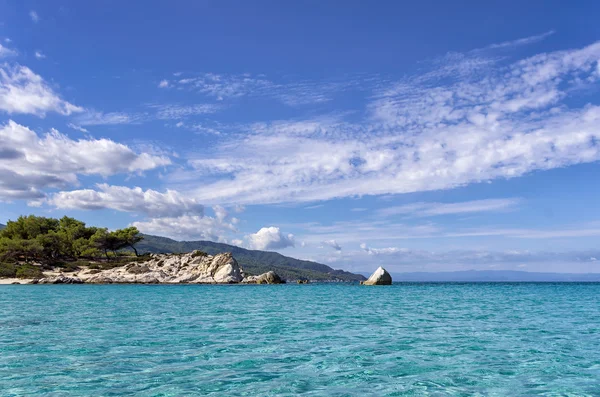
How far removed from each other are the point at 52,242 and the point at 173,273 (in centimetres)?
→ 3985

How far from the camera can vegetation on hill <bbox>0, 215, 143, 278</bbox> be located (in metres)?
124

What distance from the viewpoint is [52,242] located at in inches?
5276

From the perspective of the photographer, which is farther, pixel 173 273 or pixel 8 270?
pixel 173 273

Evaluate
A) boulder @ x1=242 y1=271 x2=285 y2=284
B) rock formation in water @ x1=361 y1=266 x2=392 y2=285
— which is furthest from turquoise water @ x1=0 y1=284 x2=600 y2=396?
boulder @ x1=242 y1=271 x2=285 y2=284

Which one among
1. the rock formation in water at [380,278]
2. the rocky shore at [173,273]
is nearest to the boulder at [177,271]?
the rocky shore at [173,273]

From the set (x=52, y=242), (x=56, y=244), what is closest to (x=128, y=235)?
(x=56, y=244)

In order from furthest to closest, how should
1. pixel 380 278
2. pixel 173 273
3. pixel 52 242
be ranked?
pixel 52 242
pixel 173 273
pixel 380 278

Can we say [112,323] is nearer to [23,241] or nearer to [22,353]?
[22,353]

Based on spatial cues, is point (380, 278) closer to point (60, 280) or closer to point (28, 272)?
point (60, 280)

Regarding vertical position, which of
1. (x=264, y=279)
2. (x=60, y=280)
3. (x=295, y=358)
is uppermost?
(x=264, y=279)

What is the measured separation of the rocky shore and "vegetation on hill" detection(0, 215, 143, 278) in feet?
40.6

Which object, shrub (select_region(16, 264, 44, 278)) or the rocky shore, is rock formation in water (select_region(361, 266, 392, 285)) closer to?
the rocky shore

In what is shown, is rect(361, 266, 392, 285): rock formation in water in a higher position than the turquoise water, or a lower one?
higher

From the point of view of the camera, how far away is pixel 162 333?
22.6 meters
